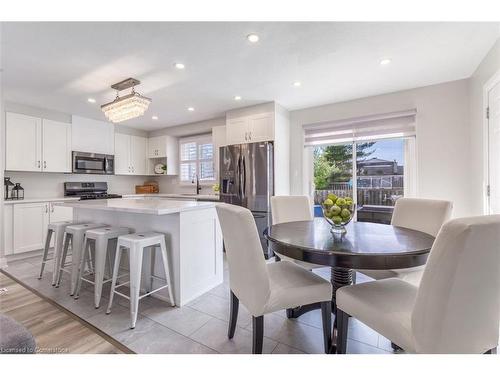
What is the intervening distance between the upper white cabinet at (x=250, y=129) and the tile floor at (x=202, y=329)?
93.1 inches

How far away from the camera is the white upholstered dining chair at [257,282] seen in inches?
54.2

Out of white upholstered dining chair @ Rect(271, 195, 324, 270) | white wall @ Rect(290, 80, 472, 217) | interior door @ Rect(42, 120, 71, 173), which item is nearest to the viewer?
white upholstered dining chair @ Rect(271, 195, 324, 270)

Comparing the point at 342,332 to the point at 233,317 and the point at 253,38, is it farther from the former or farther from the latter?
the point at 253,38

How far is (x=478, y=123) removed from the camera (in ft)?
8.61

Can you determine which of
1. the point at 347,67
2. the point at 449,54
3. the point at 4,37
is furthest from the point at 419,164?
the point at 4,37

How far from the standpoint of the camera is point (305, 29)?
1946 mm

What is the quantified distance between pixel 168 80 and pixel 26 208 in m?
2.86

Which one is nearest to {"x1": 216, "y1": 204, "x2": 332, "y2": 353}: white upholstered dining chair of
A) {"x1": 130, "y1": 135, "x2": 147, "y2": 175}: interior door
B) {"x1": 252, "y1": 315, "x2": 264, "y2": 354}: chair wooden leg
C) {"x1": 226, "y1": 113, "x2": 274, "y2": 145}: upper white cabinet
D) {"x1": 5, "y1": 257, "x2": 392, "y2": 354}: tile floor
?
{"x1": 252, "y1": 315, "x2": 264, "y2": 354}: chair wooden leg

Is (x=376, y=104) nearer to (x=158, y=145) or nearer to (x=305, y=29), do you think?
(x=305, y=29)

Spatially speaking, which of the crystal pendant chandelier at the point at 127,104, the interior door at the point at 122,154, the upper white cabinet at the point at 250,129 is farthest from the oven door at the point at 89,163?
the upper white cabinet at the point at 250,129

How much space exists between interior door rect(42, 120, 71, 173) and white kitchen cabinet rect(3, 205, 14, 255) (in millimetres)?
792

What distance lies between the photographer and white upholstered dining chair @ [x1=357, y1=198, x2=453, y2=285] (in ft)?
5.92

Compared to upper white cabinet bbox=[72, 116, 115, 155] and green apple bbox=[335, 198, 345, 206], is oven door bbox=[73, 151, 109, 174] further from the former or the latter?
green apple bbox=[335, 198, 345, 206]

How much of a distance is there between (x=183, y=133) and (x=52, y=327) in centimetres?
400
